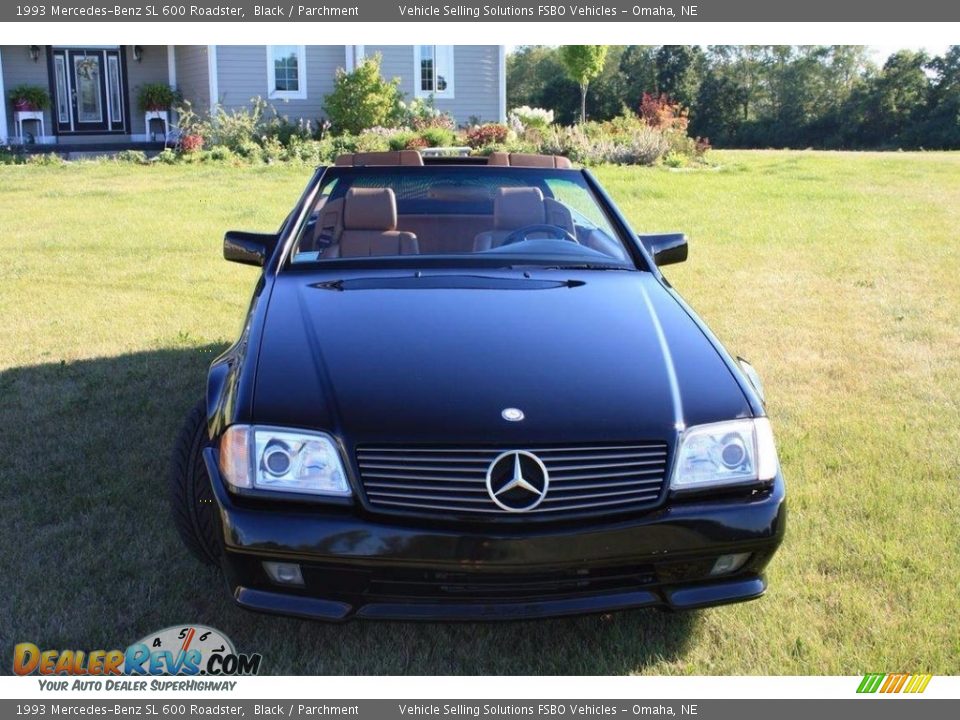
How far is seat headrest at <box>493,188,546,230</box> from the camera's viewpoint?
4.46 meters

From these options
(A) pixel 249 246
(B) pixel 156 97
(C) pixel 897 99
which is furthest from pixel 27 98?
(C) pixel 897 99

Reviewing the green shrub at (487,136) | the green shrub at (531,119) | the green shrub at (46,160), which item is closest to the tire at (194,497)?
the green shrub at (487,136)

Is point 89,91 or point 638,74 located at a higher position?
point 638,74

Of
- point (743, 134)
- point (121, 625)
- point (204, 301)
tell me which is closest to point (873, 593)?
point (121, 625)

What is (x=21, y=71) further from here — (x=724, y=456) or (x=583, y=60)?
(x=724, y=456)

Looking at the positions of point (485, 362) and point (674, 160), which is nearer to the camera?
point (485, 362)

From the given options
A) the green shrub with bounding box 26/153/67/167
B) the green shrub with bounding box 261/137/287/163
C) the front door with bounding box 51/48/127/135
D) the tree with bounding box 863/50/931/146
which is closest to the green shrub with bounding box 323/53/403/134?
the green shrub with bounding box 261/137/287/163

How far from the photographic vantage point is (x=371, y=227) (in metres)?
4.47

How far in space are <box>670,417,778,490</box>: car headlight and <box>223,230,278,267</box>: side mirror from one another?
224cm

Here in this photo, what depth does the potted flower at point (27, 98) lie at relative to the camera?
20.8 metres

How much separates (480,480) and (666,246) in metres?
2.14

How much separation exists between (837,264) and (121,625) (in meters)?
8.24

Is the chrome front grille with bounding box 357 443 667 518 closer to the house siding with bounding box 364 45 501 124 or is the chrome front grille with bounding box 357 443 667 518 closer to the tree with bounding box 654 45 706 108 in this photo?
the house siding with bounding box 364 45 501 124

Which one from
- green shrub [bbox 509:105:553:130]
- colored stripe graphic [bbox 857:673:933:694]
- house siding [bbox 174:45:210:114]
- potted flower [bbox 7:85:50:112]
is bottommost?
colored stripe graphic [bbox 857:673:933:694]
